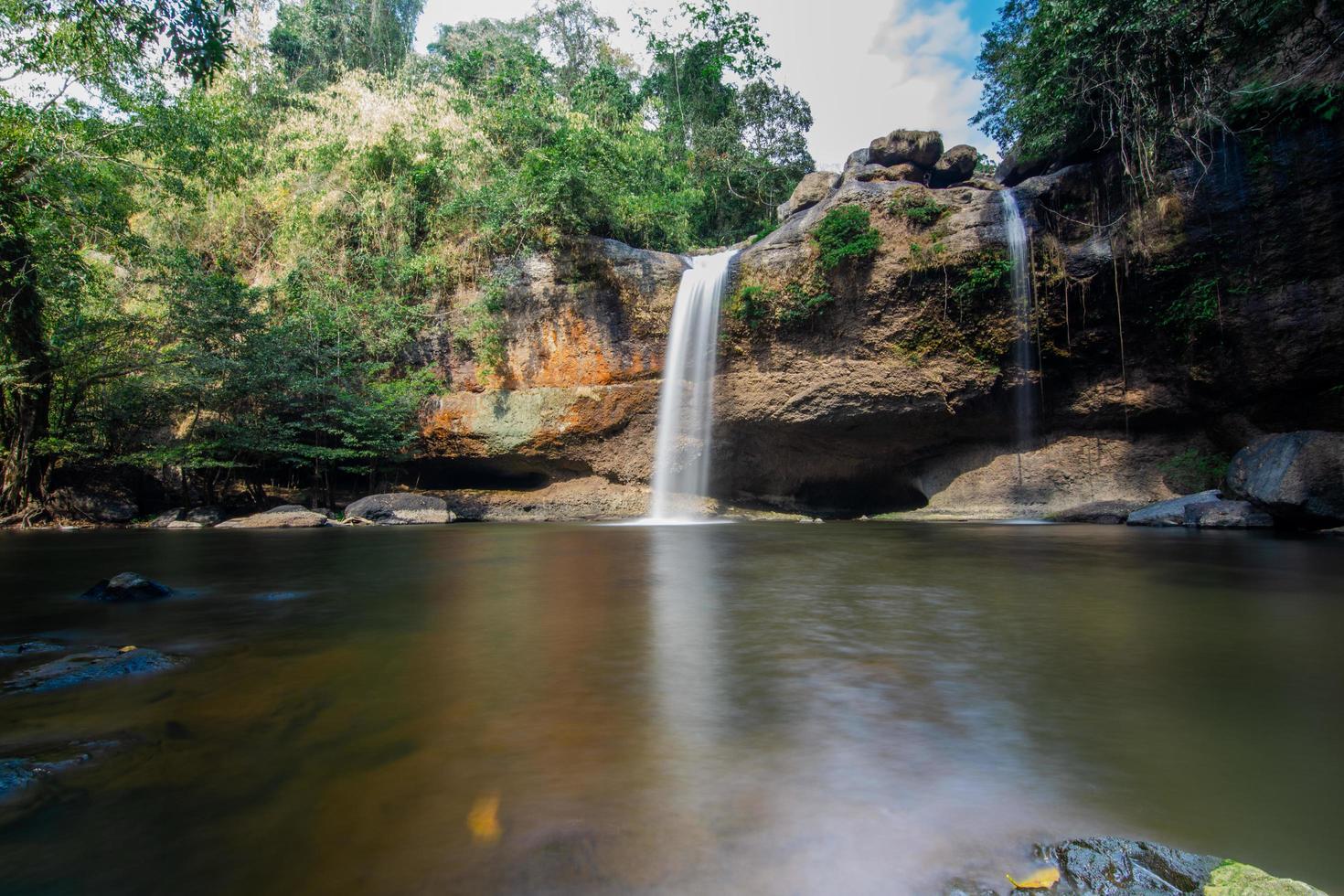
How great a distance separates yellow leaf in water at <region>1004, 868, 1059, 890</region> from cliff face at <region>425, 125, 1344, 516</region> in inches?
485

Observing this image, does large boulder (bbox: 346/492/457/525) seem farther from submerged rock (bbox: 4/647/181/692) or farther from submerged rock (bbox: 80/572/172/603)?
submerged rock (bbox: 4/647/181/692)

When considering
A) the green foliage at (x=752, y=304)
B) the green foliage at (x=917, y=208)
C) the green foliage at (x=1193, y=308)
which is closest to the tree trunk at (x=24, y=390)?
the green foliage at (x=752, y=304)

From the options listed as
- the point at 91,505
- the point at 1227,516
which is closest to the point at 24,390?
the point at 91,505

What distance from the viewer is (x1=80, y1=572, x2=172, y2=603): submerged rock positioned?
4.79 meters

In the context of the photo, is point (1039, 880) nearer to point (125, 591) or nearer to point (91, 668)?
point (91, 668)

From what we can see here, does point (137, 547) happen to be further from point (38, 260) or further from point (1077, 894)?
point (1077, 894)

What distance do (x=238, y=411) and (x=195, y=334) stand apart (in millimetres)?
1856

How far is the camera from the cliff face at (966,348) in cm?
1088

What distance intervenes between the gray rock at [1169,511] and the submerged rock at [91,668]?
42.3ft

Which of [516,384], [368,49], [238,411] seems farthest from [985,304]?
[368,49]

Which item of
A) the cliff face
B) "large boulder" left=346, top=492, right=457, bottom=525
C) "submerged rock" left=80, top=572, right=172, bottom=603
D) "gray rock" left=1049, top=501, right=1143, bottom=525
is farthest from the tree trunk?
"gray rock" left=1049, top=501, right=1143, bottom=525

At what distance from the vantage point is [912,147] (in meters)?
16.1

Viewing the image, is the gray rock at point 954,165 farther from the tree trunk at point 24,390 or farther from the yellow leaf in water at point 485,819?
the tree trunk at point 24,390

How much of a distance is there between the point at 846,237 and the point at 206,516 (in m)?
14.4
